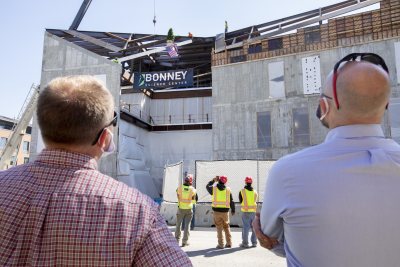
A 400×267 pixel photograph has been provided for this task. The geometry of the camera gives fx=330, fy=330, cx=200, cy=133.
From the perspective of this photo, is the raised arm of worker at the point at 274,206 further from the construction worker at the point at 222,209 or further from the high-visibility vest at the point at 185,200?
the high-visibility vest at the point at 185,200

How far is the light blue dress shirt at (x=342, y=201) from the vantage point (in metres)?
1.41

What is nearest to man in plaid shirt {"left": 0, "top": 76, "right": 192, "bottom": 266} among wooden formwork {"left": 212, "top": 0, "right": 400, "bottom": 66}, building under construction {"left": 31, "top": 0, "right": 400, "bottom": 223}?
building under construction {"left": 31, "top": 0, "right": 400, "bottom": 223}

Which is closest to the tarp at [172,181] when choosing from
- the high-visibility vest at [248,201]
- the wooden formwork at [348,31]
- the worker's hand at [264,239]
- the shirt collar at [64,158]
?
the high-visibility vest at [248,201]

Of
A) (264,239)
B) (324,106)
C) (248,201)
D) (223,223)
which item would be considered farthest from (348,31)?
(264,239)

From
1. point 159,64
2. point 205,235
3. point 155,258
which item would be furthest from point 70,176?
point 159,64

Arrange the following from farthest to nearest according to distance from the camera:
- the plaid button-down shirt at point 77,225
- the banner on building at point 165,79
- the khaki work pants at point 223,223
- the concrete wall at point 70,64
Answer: the concrete wall at point 70,64, the banner on building at point 165,79, the khaki work pants at point 223,223, the plaid button-down shirt at point 77,225

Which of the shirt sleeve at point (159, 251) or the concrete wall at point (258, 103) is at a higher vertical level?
the concrete wall at point (258, 103)

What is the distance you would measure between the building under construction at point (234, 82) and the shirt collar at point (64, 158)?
2184 cm

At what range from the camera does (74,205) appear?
4.26 ft

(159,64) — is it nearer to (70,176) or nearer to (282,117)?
(282,117)

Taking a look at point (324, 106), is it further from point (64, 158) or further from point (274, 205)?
point (64, 158)

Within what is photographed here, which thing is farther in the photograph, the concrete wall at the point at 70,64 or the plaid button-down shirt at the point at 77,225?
the concrete wall at the point at 70,64

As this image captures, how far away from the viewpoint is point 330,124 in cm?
171

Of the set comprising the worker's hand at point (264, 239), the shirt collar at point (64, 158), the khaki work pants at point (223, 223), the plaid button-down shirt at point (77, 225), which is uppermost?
the shirt collar at point (64, 158)
